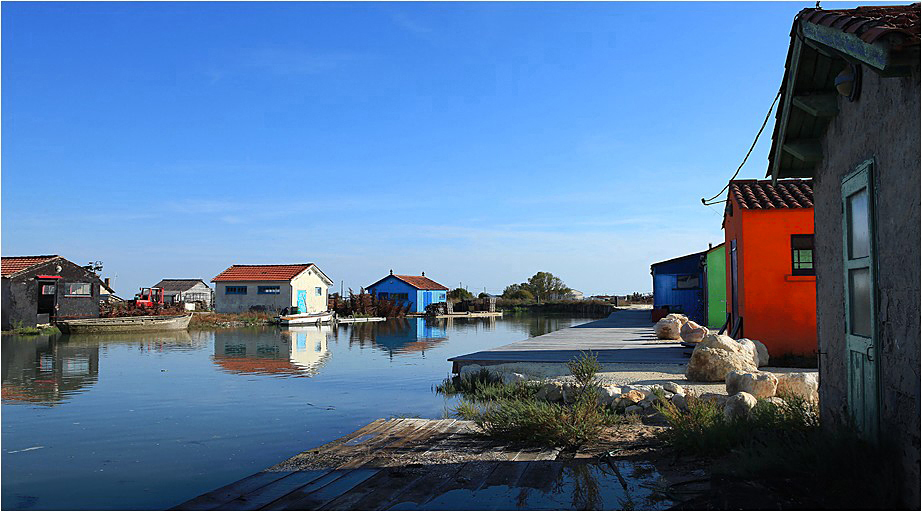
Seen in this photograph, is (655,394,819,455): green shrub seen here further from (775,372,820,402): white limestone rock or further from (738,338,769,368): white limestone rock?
(738,338,769,368): white limestone rock

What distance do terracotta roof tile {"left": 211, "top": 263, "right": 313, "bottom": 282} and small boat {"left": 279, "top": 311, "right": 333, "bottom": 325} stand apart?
13.9 ft

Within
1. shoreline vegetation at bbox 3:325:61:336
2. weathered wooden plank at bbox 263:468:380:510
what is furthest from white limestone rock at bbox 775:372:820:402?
shoreline vegetation at bbox 3:325:61:336

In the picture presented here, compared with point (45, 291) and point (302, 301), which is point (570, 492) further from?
point (302, 301)

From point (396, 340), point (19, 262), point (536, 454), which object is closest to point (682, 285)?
point (396, 340)

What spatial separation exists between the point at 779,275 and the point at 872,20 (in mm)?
9484

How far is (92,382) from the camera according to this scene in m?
15.8

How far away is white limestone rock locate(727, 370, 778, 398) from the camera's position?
27.9 feet

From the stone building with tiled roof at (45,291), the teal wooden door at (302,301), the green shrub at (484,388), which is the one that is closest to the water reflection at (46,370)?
the green shrub at (484,388)

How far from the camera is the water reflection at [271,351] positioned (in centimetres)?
1858

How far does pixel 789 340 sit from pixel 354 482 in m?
9.67

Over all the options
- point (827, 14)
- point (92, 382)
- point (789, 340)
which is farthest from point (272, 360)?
point (827, 14)

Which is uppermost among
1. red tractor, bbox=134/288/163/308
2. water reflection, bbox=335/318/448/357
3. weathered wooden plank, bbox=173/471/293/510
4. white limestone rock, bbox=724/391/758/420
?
red tractor, bbox=134/288/163/308

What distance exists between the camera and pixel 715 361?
1062 cm

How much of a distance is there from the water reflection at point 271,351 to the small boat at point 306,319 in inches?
158
